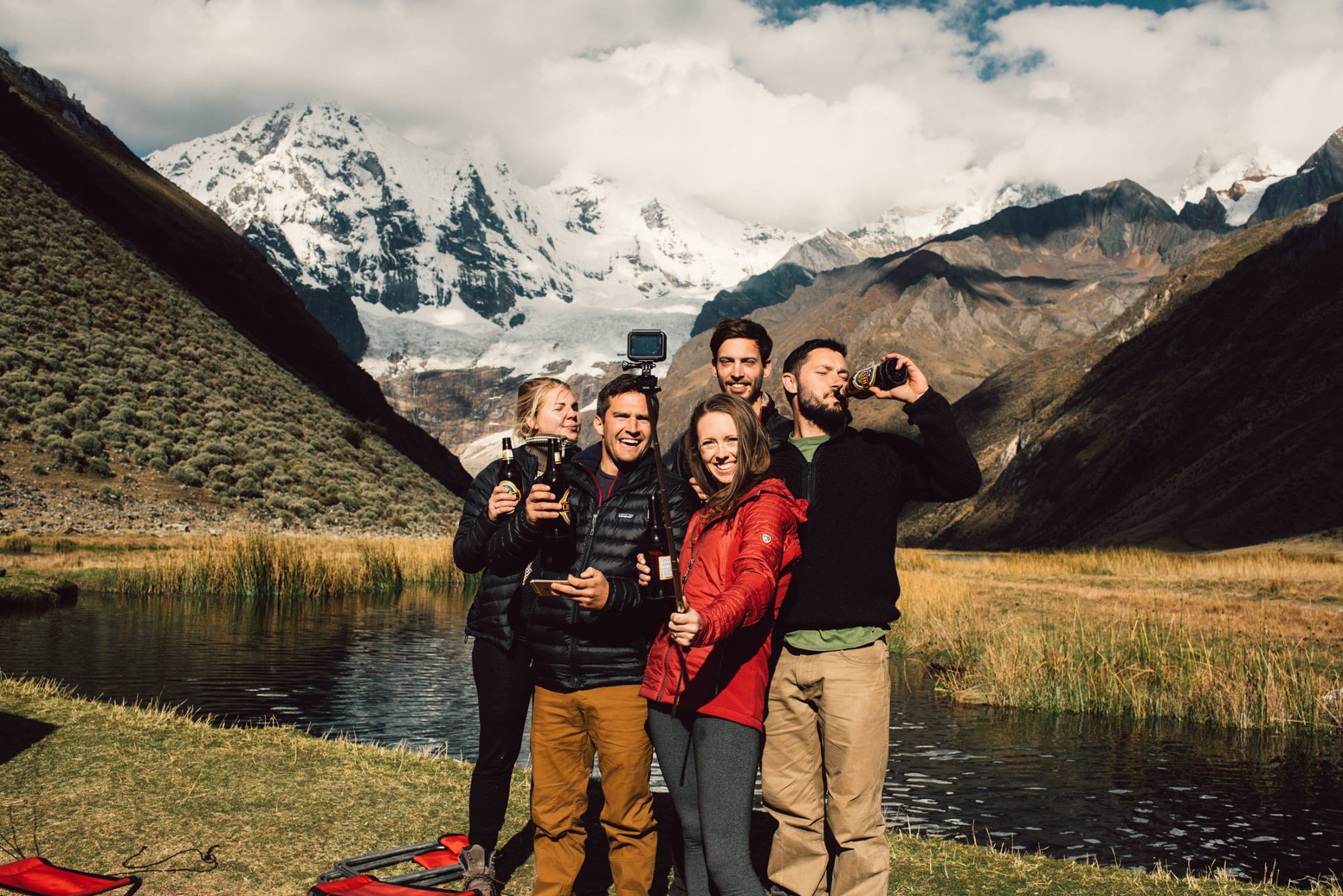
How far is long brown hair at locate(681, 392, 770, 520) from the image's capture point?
446 centimetres

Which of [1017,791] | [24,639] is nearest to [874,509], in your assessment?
[1017,791]

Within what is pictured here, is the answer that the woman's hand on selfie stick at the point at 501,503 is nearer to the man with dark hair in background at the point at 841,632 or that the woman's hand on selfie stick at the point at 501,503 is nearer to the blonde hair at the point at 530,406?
the blonde hair at the point at 530,406

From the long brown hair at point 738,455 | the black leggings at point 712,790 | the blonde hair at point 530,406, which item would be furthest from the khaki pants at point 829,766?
the blonde hair at point 530,406

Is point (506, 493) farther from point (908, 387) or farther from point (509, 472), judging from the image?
point (908, 387)

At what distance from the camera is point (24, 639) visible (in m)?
17.4

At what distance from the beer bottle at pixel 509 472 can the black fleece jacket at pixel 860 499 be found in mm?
1275

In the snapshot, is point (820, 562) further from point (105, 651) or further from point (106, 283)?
point (106, 283)

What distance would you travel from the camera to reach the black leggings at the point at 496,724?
17.1 feet

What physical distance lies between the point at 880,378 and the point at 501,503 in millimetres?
1892

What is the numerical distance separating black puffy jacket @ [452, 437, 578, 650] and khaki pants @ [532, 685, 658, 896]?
46 centimetres

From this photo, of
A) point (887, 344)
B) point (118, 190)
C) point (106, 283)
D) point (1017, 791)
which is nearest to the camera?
point (1017, 791)

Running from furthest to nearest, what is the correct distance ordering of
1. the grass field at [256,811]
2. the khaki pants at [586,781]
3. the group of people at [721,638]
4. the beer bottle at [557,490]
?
the grass field at [256,811] → the beer bottle at [557,490] → the khaki pants at [586,781] → the group of people at [721,638]

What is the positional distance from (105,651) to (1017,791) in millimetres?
14233

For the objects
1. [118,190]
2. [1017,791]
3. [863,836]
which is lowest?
[1017,791]
